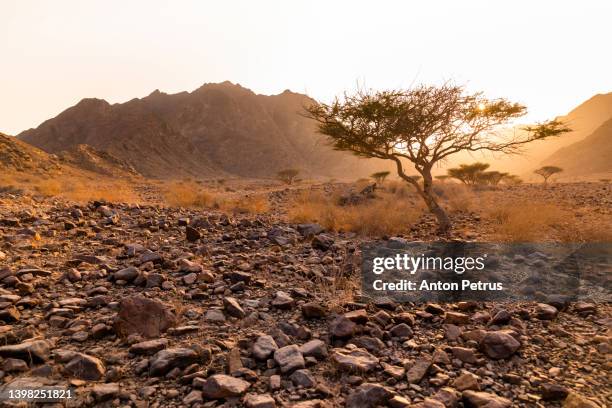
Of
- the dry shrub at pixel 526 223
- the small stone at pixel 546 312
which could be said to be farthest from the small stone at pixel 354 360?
the dry shrub at pixel 526 223

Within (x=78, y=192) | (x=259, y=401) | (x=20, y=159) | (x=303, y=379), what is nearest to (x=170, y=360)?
(x=259, y=401)

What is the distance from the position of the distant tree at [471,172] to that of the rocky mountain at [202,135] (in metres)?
35.0

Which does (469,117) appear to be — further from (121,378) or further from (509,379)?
(121,378)

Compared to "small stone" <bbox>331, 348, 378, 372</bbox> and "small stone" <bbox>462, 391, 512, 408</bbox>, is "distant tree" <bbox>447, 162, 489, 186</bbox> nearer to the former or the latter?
"small stone" <bbox>331, 348, 378, 372</bbox>

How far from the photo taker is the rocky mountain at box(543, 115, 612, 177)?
62841 millimetres

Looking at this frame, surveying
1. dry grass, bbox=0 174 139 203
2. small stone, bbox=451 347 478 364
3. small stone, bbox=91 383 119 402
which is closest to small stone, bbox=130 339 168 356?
small stone, bbox=91 383 119 402

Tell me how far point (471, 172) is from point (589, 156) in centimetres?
5722

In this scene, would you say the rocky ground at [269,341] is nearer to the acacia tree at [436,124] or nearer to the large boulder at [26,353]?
the large boulder at [26,353]

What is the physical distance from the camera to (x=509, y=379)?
245 cm

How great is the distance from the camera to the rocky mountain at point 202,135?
63.7 m

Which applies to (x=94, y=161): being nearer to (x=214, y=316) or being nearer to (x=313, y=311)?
(x=214, y=316)

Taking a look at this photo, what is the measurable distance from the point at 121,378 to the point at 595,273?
219 inches

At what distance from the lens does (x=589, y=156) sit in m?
68.2

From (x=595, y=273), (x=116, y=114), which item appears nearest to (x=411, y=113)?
(x=595, y=273)
